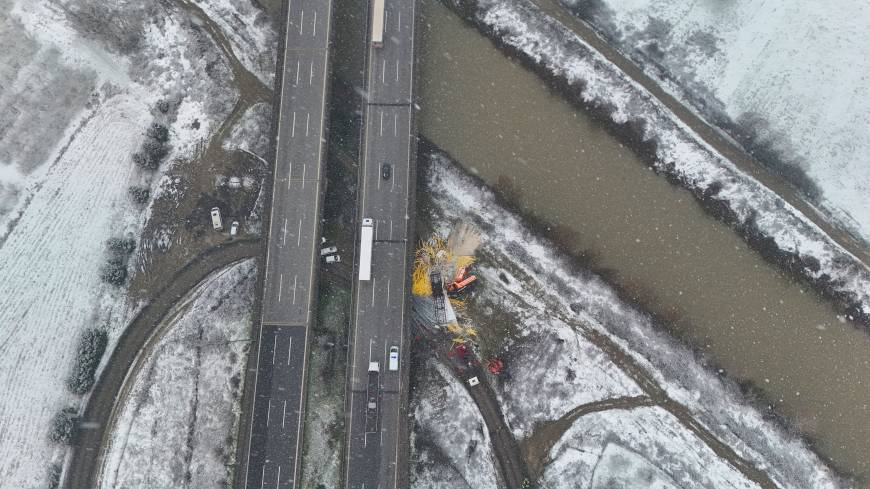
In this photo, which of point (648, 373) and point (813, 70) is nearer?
point (648, 373)

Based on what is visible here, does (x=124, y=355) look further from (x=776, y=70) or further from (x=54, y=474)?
(x=776, y=70)

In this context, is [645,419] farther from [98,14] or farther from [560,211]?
[98,14]

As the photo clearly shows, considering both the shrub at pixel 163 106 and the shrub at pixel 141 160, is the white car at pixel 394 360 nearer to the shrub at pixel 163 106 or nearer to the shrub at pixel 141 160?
the shrub at pixel 141 160

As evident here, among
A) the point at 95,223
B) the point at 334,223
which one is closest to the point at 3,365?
the point at 95,223

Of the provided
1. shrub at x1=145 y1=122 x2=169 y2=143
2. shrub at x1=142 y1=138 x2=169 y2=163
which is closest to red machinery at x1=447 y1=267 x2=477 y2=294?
shrub at x1=142 y1=138 x2=169 y2=163

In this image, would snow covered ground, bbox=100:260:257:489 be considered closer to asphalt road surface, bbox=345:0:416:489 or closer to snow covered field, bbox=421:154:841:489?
asphalt road surface, bbox=345:0:416:489

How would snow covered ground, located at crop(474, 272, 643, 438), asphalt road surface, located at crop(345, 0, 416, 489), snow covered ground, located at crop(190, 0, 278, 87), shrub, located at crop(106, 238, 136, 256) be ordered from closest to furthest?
asphalt road surface, located at crop(345, 0, 416, 489) < snow covered ground, located at crop(474, 272, 643, 438) < shrub, located at crop(106, 238, 136, 256) < snow covered ground, located at crop(190, 0, 278, 87)

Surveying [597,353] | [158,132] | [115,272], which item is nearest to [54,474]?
[115,272]
